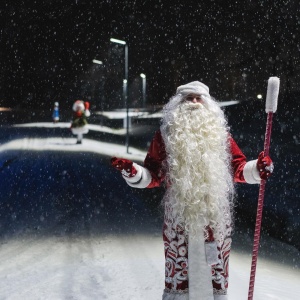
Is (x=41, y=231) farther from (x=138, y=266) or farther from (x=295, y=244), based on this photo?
(x=295, y=244)

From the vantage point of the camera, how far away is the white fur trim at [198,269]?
3211mm

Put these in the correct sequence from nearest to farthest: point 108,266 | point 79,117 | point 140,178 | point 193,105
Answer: point 140,178
point 193,105
point 108,266
point 79,117

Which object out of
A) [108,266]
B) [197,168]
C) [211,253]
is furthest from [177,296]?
[108,266]

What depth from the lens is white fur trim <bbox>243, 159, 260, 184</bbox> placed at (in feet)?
10.5

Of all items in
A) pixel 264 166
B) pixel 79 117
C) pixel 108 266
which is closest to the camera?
pixel 264 166

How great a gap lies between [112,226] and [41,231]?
1.15 metres

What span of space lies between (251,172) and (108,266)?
2943mm

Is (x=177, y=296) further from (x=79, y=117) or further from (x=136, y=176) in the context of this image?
(x=79, y=117)

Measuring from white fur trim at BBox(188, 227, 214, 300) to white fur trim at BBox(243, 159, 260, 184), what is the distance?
52 centimetres

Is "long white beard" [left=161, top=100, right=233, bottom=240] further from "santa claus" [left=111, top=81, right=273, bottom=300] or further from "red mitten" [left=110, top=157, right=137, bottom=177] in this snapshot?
"red mitten" [left=110, top=157, right=137, bottom=177]

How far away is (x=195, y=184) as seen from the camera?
3.26m

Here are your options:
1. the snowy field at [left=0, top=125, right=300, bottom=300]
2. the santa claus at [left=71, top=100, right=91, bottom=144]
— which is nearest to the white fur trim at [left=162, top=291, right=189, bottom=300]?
the snowy field at [left=0, top=125, right=300, bottom=300]

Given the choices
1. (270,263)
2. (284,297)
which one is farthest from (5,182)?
(284,297)

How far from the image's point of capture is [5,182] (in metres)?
11.1
